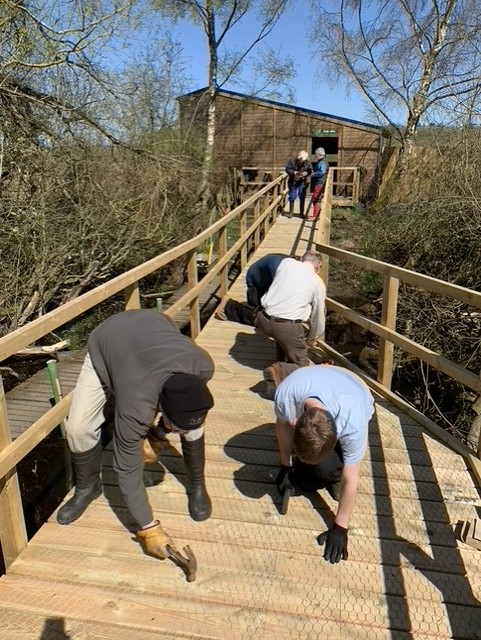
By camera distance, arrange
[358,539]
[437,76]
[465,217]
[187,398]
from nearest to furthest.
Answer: [187,398], [358,539], [465,217], [437,76]

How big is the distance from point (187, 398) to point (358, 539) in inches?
48.8

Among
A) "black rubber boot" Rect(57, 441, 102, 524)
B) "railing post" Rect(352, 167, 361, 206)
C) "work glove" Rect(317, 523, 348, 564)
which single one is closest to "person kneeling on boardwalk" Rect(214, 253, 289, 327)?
"black rubber boot" Rect(57, 441, 102, 524)

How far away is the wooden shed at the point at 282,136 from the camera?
25.1m

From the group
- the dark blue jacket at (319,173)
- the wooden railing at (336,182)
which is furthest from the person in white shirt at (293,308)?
the wooden railing at (336,182)

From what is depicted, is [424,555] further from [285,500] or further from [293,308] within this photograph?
[293,308]

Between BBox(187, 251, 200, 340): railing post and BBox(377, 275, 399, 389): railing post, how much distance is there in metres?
1.86

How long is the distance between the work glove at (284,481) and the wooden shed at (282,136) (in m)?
23.4

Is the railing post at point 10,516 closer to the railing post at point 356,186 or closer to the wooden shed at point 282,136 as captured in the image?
the railing post at point 356,186

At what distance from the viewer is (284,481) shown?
2.99 metres

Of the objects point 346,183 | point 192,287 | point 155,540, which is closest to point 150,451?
point 155,540

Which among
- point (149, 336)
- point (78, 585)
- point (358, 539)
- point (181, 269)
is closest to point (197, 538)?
point (78, 585)

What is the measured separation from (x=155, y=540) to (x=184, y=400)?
75 centimetres

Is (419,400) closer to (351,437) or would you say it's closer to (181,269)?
(351,437)

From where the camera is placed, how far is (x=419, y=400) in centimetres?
859
